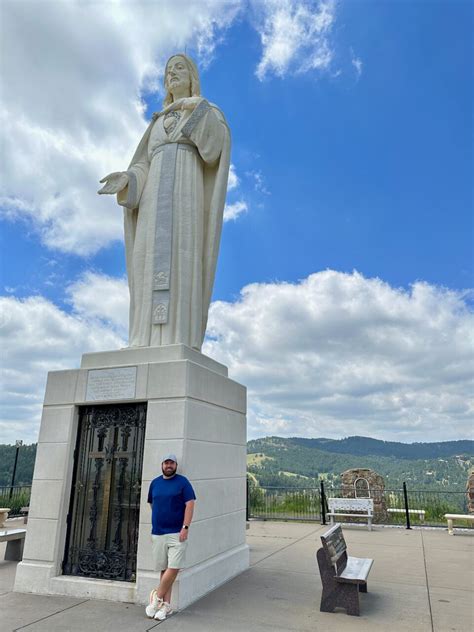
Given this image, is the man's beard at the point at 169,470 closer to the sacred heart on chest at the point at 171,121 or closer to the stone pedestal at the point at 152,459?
the stone pedestal at the point at 152,459

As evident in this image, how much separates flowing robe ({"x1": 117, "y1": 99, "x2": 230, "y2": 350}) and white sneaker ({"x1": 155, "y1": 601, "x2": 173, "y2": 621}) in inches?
128

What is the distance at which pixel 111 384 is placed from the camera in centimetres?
634

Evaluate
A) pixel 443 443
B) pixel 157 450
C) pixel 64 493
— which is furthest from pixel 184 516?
pixel 443 443

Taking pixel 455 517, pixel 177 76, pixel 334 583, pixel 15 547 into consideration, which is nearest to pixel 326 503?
pixel 455 517

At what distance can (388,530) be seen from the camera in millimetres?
12570

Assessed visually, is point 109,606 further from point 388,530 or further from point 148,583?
point 388,530

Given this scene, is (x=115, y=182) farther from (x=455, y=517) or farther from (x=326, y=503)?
(x=326, y=503)

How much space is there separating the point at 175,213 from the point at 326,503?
1252cm

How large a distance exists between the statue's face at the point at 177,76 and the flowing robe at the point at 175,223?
2.14ft

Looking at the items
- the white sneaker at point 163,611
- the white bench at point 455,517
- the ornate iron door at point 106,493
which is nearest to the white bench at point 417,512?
the white bench at point 455,517

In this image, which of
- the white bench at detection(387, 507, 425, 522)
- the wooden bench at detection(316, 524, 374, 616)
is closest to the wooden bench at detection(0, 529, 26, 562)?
the wooden bench at detection(316, 524, 374, 616)

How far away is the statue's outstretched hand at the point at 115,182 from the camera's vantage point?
7562 mm

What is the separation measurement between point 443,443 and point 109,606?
11277 centimetres

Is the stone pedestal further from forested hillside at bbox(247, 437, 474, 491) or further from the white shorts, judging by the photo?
forested hillside at bbox(247, 437, 474, 491)
